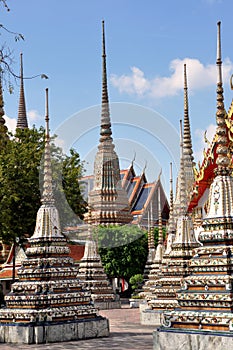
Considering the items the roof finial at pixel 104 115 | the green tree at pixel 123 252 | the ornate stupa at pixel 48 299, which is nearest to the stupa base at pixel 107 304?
the green tree at pixel 123 252

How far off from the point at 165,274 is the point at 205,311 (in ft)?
27.3

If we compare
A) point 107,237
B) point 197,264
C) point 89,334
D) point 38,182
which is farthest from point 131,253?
point 197,264

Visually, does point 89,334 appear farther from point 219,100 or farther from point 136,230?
point 136,230

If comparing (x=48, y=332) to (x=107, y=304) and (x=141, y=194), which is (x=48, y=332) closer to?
(x=107, y=304)

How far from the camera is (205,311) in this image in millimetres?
9773

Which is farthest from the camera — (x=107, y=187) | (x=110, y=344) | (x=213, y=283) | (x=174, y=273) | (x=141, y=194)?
(x=141, y=194)

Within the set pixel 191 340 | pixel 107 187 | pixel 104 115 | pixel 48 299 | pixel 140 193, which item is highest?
pixel 104 115

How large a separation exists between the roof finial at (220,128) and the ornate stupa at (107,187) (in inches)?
1400

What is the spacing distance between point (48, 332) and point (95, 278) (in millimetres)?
16628

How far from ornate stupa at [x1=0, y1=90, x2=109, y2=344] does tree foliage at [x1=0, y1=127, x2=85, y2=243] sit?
12.2 meters

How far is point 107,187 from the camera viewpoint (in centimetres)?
4862

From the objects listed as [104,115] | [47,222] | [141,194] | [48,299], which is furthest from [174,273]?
[141,194]

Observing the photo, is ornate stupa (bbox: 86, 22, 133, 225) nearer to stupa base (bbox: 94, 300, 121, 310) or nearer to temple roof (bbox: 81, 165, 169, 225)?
temple roof (bbox: 81, 165, 169, 225)

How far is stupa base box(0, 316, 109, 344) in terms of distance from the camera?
1307 centimetres
